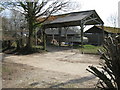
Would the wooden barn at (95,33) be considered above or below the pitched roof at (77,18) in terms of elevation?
below

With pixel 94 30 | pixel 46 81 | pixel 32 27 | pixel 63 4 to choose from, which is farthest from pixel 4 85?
pixel 94 30

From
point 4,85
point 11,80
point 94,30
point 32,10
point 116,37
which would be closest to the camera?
point 116,37

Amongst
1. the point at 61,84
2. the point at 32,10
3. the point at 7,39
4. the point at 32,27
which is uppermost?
the point at 32,10

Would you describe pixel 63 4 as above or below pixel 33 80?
above

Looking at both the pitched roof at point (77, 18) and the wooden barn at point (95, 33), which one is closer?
the pitched roof at point (77, 18)

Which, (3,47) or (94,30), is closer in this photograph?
(3,47)

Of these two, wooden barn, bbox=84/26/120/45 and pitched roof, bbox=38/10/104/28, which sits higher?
pitched roof, bbox=38/10/104/28

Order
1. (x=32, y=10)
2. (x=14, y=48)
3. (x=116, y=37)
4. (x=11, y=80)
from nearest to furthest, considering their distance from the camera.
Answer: (x=116, y=37) → (x=11, y=80) → (x=32, y=10) → (x=14, y=48)

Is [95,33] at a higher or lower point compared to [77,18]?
lower

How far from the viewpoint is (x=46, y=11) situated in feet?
55.6

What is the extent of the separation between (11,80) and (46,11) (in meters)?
12.5

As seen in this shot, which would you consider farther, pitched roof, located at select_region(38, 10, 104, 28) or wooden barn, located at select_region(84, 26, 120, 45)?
wooden barn, located at select_region(84, 26, 120, 45)

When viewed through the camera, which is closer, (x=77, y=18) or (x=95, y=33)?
(x=77, y=18)

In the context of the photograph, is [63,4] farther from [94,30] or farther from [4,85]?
[94,30]
